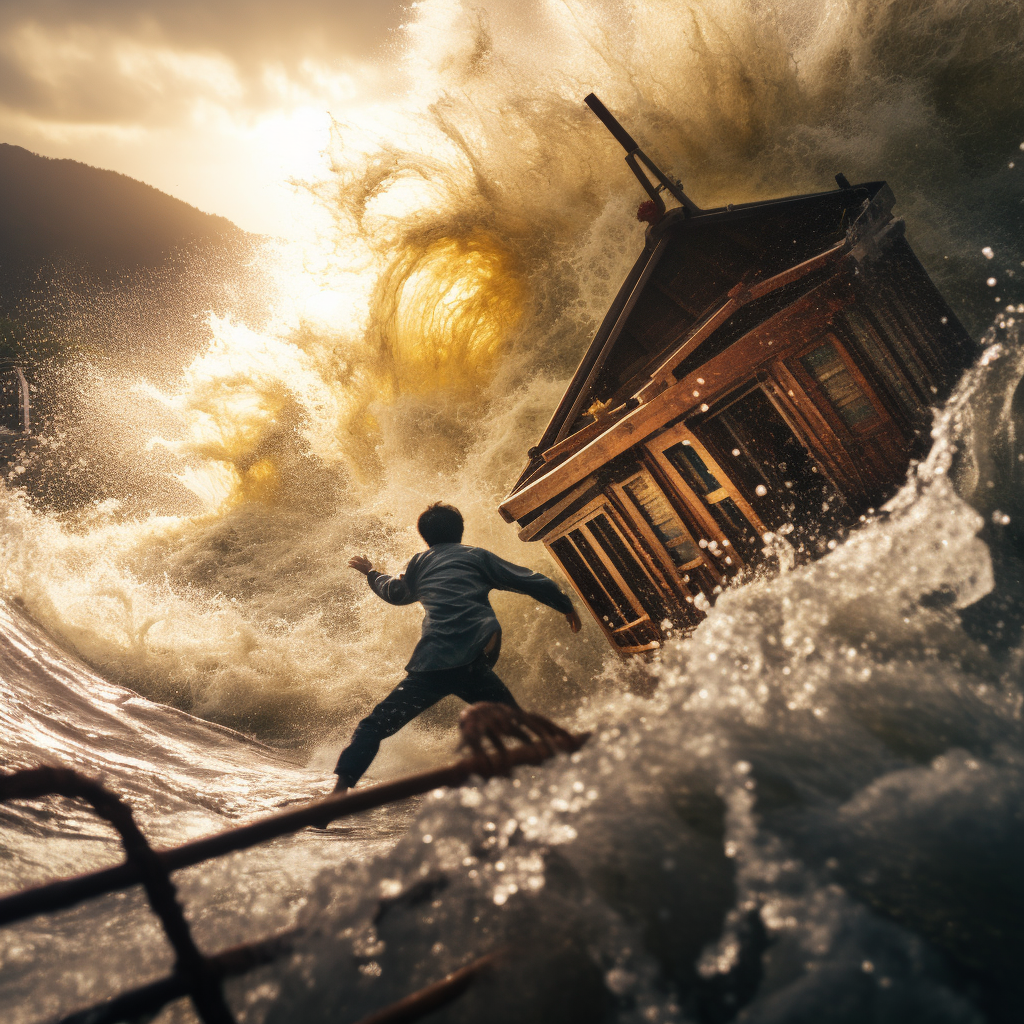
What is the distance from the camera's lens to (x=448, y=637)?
11.4ft

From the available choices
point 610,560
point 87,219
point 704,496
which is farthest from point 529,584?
point 87,219

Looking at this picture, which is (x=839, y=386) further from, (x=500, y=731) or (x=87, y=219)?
(x=87, y=219)

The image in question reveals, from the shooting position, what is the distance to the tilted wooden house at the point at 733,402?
318 cm

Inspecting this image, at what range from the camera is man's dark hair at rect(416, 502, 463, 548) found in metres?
4.11

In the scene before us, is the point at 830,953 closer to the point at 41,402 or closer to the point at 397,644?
the point at 397,644

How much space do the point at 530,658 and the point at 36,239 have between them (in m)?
48.6

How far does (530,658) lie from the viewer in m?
5.93

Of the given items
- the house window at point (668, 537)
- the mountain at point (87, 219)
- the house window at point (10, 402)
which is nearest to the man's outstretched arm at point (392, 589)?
the house window at point (668, 537)

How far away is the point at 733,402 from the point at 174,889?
11.5ft

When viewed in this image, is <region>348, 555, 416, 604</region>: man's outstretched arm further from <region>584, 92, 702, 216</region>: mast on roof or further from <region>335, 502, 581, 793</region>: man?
<region>584, 92, 702, 216</region>: mast on roof

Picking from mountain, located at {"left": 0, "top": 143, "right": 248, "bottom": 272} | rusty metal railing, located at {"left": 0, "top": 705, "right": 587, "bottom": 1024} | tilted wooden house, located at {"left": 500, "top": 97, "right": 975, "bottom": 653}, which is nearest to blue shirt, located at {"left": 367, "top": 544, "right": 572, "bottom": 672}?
tilted wooden house, located at {"left": 500, "top": 97, "right": 975, "bottom": 653}

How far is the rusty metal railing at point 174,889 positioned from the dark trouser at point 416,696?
2.15m

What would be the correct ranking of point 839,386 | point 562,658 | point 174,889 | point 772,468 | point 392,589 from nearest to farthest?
point 174,889
point 839,386
point 772,468
point 392,589
point 562,658

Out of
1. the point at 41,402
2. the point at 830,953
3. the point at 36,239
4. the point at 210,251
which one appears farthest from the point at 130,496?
the point at 210,251
